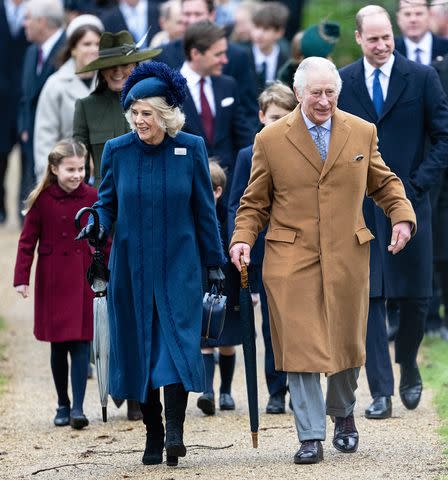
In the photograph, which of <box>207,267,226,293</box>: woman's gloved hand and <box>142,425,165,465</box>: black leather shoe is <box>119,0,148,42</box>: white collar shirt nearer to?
<box>207,267,226,293</box>: woman's gloved hand

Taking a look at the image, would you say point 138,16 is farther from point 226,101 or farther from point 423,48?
point 226,101

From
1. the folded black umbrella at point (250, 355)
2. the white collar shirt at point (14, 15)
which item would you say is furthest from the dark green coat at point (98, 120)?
the white collar shirt at point (14, 15)

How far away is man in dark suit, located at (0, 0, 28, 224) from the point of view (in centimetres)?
1714

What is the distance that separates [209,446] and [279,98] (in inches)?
78.8

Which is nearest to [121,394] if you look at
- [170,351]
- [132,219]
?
[170,351]

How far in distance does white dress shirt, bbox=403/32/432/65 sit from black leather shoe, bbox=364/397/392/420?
10.2 ft

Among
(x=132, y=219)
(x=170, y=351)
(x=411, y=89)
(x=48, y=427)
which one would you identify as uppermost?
(x=411, y=89)

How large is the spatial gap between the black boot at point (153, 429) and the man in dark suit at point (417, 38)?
4.21m

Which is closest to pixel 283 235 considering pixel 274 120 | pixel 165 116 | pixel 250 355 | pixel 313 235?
pixel 313 235

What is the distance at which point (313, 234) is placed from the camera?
7.79m

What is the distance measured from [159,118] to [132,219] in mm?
489

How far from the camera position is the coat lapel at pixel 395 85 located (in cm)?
923

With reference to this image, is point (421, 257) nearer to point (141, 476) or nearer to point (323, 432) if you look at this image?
point (323, 432)

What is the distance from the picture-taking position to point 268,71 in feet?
46.8
